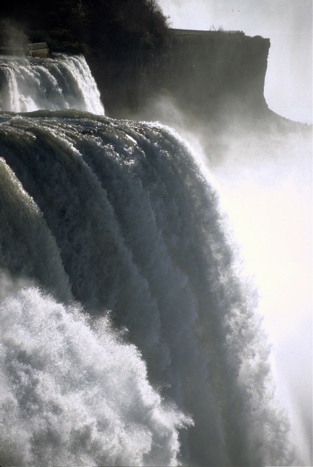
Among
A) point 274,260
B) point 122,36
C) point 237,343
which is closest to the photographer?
point 237,343

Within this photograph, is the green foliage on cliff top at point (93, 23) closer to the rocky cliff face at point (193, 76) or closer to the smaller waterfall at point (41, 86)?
the rocky cliff face at point (193, 76)

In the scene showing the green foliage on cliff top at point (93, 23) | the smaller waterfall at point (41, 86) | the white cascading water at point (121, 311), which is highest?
the green foliage on cliff top at point (93, 23)

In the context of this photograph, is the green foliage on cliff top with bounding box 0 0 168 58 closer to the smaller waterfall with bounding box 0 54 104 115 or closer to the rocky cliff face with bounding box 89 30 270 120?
the rocky cliff face with bounding box 89 30 270 120

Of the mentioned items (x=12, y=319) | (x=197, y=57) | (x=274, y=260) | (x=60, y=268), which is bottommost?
(x=12, y=319)

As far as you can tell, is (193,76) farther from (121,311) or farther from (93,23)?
(121,311)

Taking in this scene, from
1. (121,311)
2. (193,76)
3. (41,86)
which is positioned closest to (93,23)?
(193,76)

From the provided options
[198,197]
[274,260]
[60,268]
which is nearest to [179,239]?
[198,197]

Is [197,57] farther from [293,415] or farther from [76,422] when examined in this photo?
[76,422]

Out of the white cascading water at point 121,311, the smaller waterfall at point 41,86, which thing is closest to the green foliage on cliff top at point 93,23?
the smaller waterfall at point 41,86
